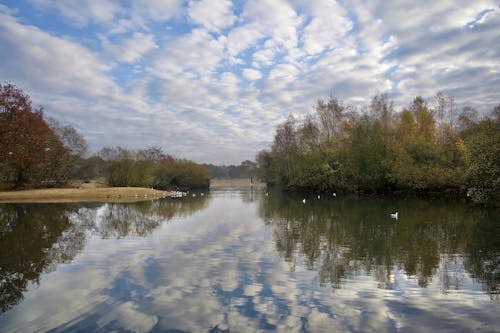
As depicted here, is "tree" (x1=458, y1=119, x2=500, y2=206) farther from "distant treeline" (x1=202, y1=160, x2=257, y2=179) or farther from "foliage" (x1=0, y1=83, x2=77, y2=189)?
"distant treeline" (x1=202, y1=160, x2=257, y2=179)

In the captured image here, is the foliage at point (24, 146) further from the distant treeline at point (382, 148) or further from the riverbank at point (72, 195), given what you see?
the distant treeline at point (382, 148)

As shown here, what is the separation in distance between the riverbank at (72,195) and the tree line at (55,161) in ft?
12.3

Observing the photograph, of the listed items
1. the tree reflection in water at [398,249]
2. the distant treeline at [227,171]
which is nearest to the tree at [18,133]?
the tree reflection in water at [398,249]

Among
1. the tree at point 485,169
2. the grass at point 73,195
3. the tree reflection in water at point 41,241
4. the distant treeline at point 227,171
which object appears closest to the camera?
the tree reflection in water at point 41,241

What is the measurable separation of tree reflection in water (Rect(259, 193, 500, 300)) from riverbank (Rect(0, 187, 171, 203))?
32027 millimetres

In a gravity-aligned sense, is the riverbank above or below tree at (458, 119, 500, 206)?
below

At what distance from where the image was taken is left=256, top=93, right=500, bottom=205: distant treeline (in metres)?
38.8

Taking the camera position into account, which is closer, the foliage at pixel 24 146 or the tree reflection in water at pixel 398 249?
the tree reflection in water at pixel 398 249

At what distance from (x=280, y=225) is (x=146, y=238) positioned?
6.92 metres

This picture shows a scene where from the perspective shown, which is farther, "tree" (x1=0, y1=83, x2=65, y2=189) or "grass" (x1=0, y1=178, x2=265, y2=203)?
"grass" (x1=0, y1=178, x2=265, y2=203)

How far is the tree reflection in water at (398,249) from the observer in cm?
862

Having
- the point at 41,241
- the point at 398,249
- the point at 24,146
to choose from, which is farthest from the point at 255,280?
the point at 24,146

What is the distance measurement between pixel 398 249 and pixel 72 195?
45876mm

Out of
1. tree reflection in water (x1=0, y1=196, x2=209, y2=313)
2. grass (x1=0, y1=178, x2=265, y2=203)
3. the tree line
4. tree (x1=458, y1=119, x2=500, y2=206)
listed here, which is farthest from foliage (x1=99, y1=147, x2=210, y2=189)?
tree (x1=458, y1=119, x2=500, y2=206)
